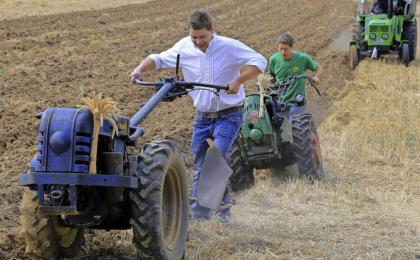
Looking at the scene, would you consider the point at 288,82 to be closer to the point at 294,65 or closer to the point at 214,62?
the point at 294,65

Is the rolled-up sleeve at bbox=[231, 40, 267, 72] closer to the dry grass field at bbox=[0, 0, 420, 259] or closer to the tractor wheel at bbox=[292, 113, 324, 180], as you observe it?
the dry grass field at bbox=[0, 0, 420, 259]

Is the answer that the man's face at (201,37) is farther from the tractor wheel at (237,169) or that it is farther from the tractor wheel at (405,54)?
the tractor wheel at (405,54)

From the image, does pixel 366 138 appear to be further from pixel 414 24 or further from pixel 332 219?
pixel 414 24

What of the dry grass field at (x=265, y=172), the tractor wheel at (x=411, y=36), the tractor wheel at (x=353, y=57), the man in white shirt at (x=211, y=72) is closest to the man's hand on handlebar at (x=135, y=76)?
the man in white shirt at (x=211, y=72)

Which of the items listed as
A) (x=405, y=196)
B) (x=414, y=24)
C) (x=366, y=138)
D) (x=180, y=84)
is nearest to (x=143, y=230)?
(x=180, y=84)

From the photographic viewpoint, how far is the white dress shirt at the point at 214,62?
20.3ft

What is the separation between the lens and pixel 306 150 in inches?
316

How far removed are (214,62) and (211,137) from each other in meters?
0.68

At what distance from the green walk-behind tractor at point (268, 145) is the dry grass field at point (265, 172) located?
205 millimetres

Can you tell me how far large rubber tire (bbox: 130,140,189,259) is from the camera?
458 cm

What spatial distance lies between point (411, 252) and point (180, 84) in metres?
2.08

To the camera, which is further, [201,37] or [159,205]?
[201,37]

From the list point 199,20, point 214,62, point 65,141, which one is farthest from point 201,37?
point 65,141

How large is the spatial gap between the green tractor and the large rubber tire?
12.1 m
